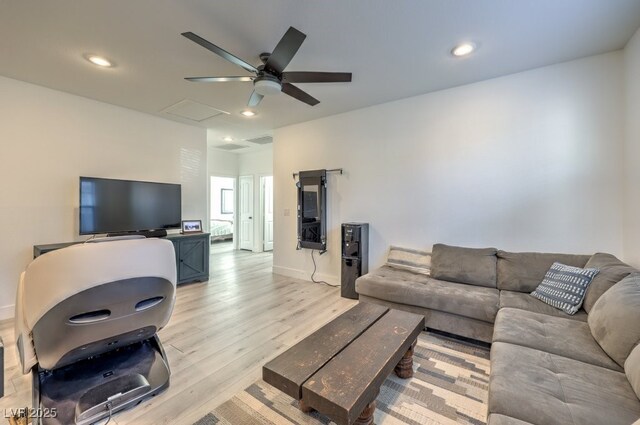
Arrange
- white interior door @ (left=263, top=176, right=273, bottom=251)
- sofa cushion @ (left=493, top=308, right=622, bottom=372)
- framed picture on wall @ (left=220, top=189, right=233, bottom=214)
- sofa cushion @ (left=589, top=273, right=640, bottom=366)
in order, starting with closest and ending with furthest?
sofa cushion @ (left=589, top=273, right=640, bottom=366), sofa cushion @ (left=493, top=308, right=622, bottom=372), white interior door @ (left=263, top=176, right=273, bottom=251), framed picture on wall @ (left=220, top=189, right=233, bottom=214)

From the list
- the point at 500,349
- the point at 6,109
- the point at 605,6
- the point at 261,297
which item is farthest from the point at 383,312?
the point at 6,109

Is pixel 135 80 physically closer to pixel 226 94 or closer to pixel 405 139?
pixel 226 94

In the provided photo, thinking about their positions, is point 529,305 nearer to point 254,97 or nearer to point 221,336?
point 221,336

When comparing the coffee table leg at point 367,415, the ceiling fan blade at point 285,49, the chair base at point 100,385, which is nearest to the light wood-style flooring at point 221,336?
the chair base at point 100,385

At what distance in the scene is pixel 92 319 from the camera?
1.51 metres

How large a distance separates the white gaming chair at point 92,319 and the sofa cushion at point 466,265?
8.85 ft

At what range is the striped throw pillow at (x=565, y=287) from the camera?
2.15 metres

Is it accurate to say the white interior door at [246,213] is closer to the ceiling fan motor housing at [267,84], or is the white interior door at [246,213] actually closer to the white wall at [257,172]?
the white wall at [257,172]

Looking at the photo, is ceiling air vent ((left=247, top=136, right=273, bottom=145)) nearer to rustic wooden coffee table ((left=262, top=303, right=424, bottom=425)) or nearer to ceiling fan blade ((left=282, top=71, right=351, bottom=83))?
ceiling fan blade ((left=282, top=71, right=351, bottom=83))

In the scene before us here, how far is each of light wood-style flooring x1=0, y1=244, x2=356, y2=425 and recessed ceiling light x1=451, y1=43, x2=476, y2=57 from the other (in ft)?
9.99

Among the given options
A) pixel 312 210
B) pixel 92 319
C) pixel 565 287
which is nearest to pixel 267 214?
pixel 312 210

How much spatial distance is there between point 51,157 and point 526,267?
563 centimetres

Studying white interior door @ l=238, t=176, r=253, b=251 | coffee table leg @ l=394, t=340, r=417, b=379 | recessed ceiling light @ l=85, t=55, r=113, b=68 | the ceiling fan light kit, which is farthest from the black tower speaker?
white interior door @ l=238, t=176, r=253, b=251

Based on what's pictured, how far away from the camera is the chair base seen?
5.33 feet
